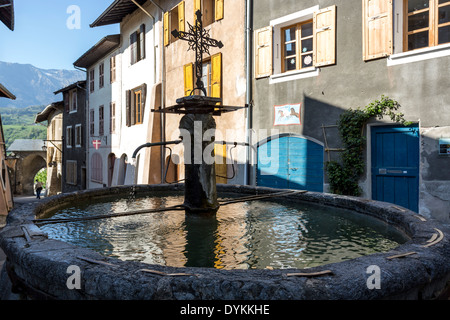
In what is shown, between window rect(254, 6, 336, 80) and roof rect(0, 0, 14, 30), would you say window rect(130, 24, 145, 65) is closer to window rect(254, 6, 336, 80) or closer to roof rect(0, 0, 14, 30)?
roof rect(0, 0, 14, 30)

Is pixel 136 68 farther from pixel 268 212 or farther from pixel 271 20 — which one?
pixel 268 212

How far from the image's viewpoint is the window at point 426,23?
7.48 metres

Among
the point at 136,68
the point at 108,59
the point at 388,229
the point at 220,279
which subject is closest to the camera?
the point at 220,279

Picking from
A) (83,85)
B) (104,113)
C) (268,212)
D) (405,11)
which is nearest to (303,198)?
(268,212)

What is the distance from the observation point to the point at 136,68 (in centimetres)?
1786

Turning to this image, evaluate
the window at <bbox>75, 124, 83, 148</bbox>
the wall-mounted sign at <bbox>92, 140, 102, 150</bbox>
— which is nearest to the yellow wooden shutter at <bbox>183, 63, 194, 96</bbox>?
the wall-mounted sign at <bbox>92, 140, 102, 150</bbox>

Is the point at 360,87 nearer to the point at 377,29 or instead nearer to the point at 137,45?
the point at 377,29

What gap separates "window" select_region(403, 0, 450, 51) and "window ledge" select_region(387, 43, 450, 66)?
34cm

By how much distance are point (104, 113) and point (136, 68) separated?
469 cm

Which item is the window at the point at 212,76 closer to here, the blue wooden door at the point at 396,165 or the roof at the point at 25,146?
the blue wooden door at the point at 396,165

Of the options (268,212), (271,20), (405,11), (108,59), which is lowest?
(268,212)

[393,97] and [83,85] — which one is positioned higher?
[83,85]

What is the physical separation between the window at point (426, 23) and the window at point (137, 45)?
12317 mm

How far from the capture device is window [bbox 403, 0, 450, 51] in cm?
748
